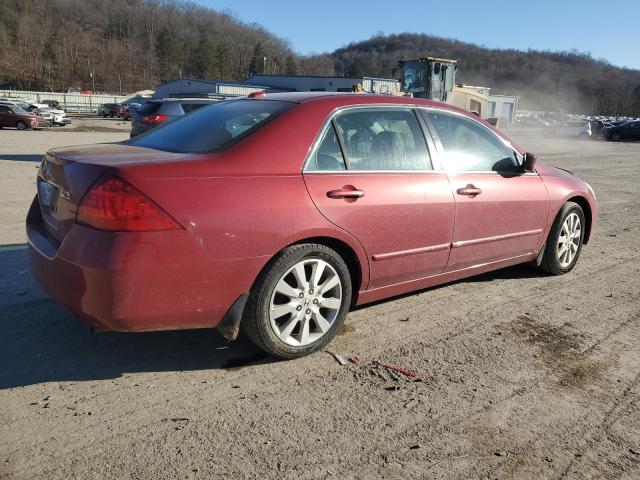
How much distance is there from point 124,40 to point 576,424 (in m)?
162

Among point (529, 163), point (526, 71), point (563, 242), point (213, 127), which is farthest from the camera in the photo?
point (526, 71)

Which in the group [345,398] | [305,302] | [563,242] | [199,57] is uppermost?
[199,57]

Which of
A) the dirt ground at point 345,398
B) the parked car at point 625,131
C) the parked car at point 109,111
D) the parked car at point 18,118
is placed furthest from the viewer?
the parked car at point 109,111

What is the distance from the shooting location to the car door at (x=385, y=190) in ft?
11.0

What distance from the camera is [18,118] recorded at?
91.4 ft

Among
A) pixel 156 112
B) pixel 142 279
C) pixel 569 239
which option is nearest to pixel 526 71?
pixel 156 112

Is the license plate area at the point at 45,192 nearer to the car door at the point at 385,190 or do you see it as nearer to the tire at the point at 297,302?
the tire at the point at 297,302

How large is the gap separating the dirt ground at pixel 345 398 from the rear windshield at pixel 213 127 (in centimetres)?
127

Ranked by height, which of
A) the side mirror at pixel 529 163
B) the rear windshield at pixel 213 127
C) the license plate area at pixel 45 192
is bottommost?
the license plate area at pixel 45 192

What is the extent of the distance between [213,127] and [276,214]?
3.04ft

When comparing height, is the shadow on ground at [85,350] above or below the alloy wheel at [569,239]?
below

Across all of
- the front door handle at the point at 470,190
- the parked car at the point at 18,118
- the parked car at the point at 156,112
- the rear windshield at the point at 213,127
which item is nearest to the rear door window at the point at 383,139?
the front door handle at the point at 470,190

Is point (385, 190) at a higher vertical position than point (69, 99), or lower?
lower

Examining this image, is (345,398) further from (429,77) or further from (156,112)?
(429,77)
